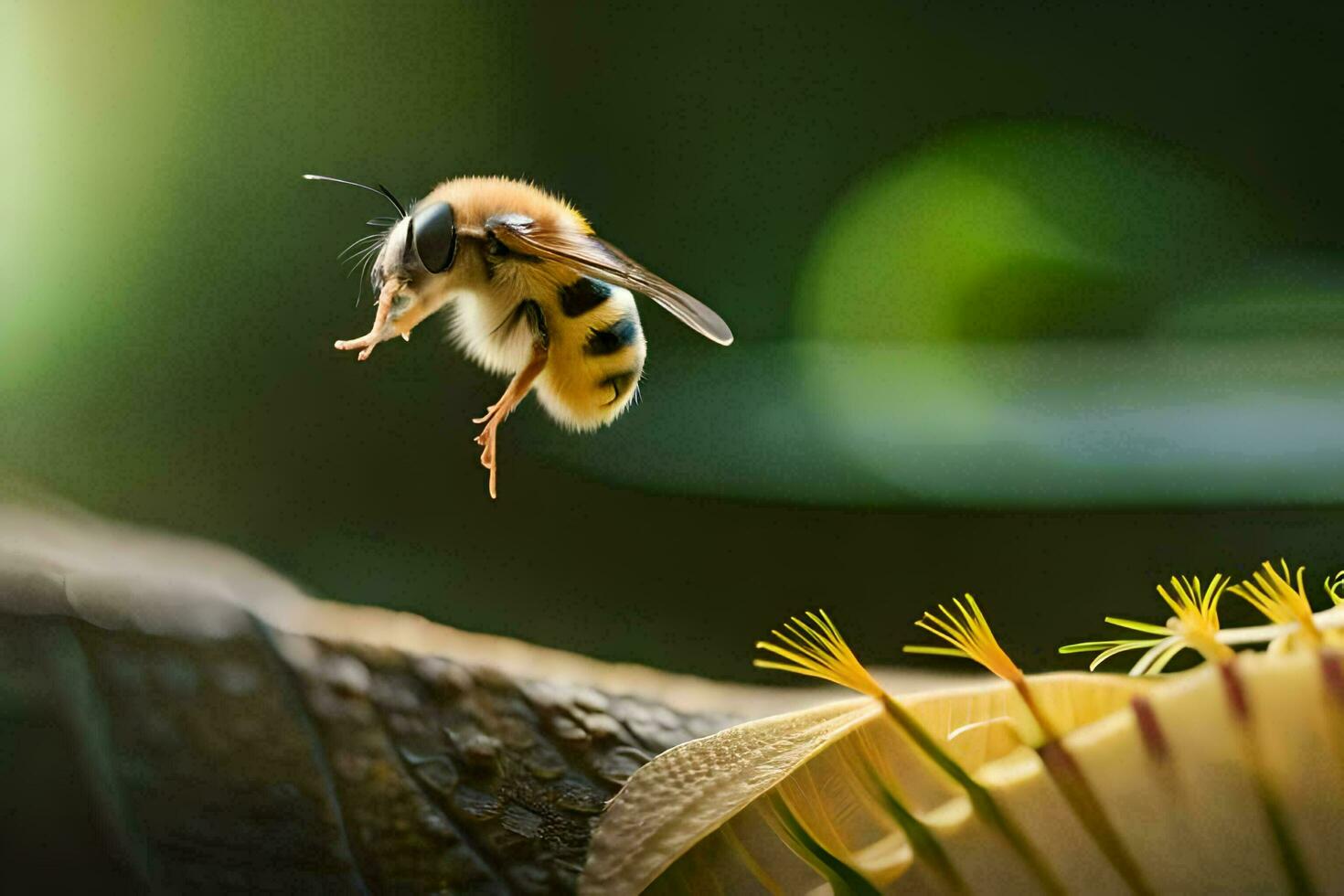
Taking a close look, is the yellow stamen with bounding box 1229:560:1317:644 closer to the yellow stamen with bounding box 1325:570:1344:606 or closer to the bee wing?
the yellow stamen with bounding box 1325:570:1344:606

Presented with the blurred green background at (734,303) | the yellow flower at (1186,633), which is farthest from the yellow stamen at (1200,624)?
the blurred green background at (734,303)

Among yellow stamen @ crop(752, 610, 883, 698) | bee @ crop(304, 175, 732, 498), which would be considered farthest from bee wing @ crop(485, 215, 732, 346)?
yellow stamen @ crop(752, 610, 883, 698)

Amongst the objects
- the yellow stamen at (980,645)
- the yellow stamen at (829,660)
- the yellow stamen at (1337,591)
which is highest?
the yellow stamen at (1337,591)

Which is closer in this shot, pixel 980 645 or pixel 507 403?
pixel 980 645

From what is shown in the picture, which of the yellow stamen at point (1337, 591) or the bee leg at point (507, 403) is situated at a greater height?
the yellow stamen at point (1337, 591)

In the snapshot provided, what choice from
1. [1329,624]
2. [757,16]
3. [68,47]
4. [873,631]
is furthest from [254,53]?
[1329,624]

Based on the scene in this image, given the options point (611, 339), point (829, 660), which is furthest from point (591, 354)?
point (829, 660)

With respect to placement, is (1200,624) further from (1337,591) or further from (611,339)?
(611,339)

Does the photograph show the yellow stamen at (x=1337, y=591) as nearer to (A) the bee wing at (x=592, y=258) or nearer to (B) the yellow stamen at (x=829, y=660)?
(B) the yellow stamen at (x=829, y=660)
